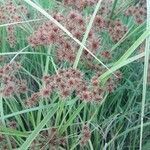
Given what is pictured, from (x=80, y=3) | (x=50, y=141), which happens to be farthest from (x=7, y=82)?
(x=80, y=3)

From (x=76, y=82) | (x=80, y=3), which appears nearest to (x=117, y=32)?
(x=80, y=3)

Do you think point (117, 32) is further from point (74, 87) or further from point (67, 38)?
point (74, 87)

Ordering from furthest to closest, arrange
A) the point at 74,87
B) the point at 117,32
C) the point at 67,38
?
Result: 1. the point at 117,32
2. the point at 67,38
3. the point at 74,87

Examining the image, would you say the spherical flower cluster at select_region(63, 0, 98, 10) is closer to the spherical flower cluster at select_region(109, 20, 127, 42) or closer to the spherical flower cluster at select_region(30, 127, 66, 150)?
the spherical flower cluster at select_region(109, 20, 127, 42)

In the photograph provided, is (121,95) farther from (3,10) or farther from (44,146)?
(3,10)

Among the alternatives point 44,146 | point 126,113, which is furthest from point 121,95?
point 44,146

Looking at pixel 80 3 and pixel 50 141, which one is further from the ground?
pixel 80 3

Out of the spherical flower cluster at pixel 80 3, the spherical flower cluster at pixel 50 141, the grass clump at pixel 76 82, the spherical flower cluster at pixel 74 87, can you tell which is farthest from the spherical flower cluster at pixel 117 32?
the spherical flower cluster at pixel 50 141

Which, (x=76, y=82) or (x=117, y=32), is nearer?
(x=76, y=82)

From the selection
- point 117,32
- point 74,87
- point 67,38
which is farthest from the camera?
point 117,32

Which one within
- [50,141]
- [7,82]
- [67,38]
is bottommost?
[50,141]

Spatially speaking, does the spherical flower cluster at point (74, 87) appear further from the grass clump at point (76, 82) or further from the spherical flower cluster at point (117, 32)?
the spherical flower cluster at point (117, 32)
